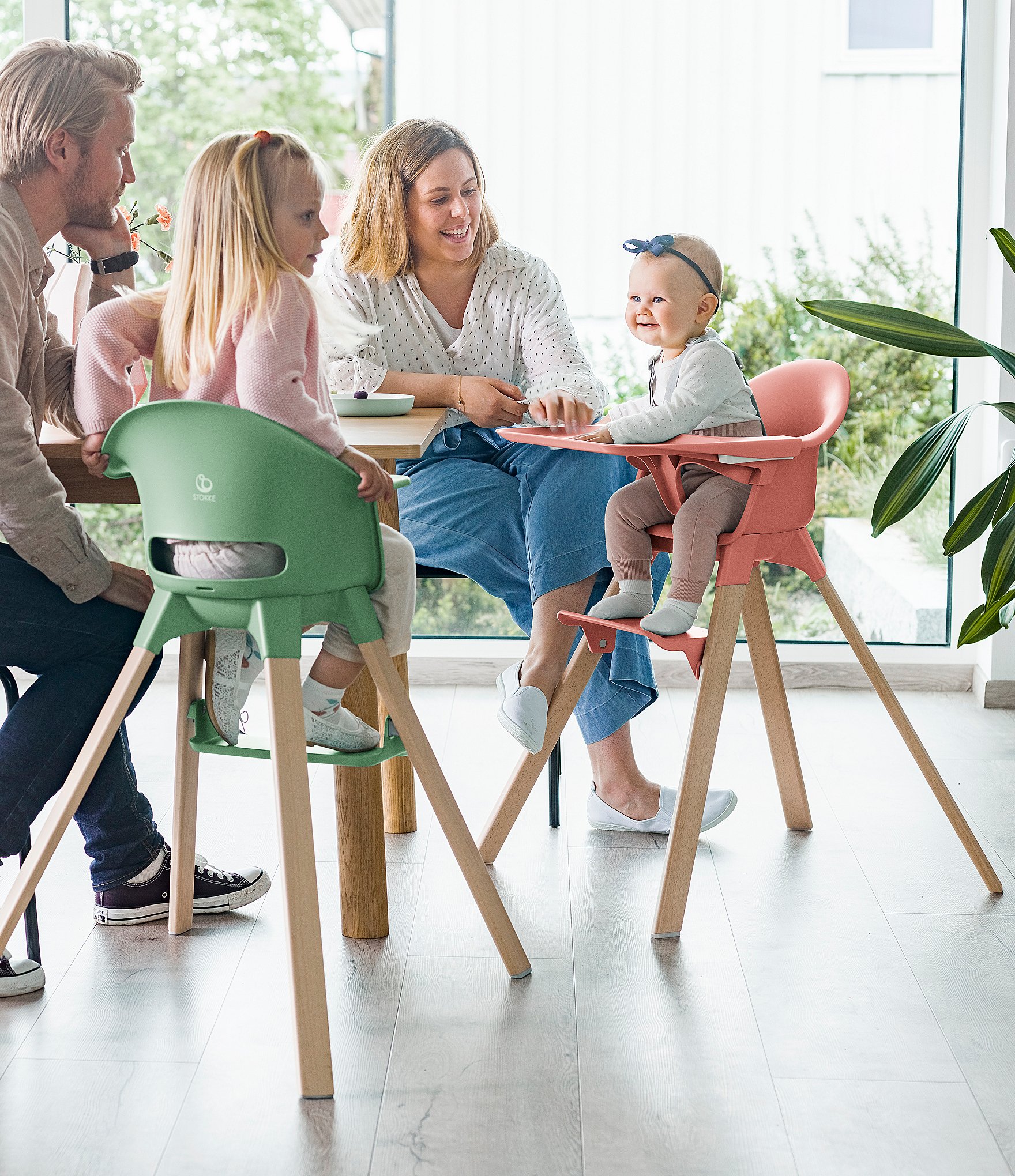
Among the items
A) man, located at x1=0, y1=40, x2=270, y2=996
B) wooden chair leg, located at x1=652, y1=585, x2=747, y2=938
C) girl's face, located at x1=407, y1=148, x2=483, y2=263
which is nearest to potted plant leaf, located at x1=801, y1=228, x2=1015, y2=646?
wooden chair leg, located at x1=652, y1=585, x2=747, y2=938

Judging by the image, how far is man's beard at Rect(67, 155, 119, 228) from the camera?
178 centimetres

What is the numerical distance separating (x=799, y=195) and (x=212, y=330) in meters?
2.12

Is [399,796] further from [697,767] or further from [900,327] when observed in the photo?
[900,327]

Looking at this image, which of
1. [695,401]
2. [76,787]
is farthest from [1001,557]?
[76,787]

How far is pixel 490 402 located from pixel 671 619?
1.78 feet

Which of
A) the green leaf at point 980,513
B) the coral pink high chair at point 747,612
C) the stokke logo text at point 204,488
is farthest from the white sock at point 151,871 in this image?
the green leaf at point 980,513

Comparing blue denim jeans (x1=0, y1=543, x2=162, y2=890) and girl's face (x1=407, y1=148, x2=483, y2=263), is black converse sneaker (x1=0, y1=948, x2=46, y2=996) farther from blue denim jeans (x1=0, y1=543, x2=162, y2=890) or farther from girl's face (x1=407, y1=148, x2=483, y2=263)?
girl's face (x1=407, y1=148, x2=483, y2=263)

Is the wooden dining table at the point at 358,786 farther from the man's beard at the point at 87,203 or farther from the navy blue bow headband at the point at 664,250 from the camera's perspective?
the navy blue bow headband at the point at 664,250

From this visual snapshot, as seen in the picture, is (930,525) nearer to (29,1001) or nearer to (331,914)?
(331,914)

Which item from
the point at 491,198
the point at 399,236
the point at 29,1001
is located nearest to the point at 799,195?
the point at 491,198

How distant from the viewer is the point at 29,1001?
174 centimetres

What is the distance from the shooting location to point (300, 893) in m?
1.52

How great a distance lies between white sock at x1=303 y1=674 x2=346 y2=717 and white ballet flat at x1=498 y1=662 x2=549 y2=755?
0.39 m

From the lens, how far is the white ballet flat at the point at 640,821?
2266mm
